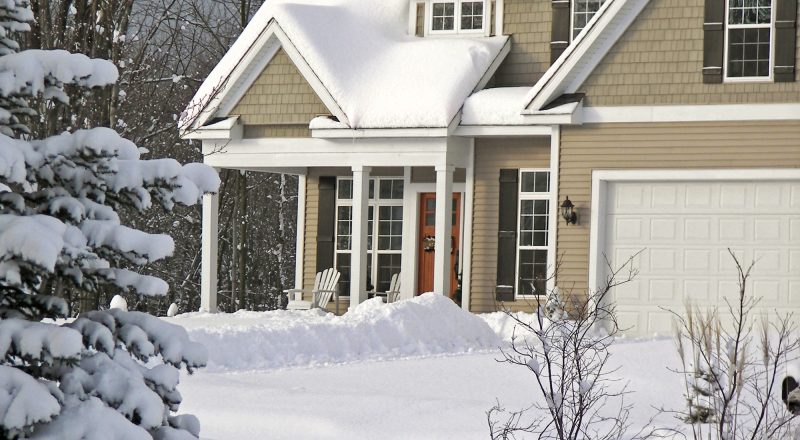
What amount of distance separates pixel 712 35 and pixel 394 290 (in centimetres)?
696

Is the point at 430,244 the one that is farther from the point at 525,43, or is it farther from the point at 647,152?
the point at 647,152

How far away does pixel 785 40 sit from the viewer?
1708 centimetres

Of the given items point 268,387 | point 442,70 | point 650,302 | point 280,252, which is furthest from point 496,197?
point 280,252

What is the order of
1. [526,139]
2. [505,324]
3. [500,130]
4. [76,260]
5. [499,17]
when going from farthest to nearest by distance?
1. [499,17]
2. [526,139]
3. [500,130]
4. [505,324]
5. [76,260]

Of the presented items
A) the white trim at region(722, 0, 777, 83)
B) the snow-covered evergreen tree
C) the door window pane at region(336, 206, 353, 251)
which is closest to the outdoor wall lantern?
the white trim at region(722, 0, 777, 83)

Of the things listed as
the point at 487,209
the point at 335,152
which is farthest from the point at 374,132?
the point at 487,209

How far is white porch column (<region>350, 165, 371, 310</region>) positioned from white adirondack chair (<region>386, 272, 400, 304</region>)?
3.29 ft

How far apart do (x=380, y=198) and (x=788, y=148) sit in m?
7.65

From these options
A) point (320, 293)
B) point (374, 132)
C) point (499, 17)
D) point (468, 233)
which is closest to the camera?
point (374, 132)

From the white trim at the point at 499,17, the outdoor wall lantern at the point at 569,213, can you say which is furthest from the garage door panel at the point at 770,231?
the white trim at the point at 499,17

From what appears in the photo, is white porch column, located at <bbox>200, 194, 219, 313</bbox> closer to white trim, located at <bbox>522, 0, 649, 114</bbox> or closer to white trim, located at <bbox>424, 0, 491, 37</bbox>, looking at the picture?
white trim, located at <bbox>424, 0, 491, 37</bbox>

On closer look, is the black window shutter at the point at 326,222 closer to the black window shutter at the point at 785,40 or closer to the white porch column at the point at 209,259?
the white porch column at the point at 209,259

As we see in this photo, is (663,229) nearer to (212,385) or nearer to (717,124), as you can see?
(717,124)

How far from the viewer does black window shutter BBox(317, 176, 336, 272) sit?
22.5 meters
